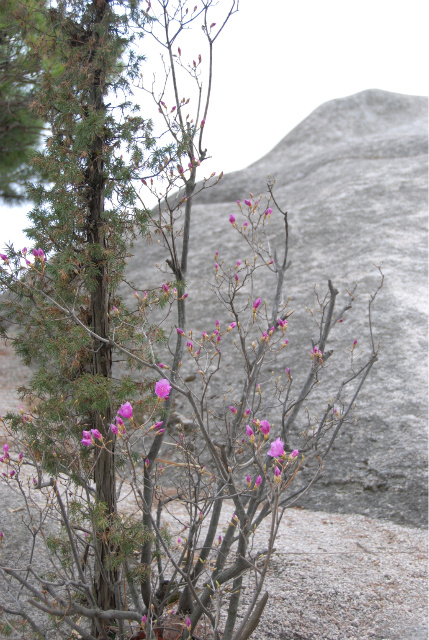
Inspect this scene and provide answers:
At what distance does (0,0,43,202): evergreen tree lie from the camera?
5.78 metres

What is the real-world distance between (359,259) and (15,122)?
4.87 metres

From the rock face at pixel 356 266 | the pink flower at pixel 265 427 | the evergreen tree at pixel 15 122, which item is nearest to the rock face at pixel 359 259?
the rock face at pixel 356 266

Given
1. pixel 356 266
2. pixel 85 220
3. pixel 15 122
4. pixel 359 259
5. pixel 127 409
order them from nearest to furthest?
pixel 127 409 → pixel 85 220 → pixel 15 122 → pixel 356 266 → pixel 359 259

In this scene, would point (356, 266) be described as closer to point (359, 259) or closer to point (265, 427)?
point (359, 259)

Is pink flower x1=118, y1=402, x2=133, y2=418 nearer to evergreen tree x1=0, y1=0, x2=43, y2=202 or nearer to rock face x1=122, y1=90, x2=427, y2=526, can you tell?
rock face x1=122, y1=90, x2=427, y2=526

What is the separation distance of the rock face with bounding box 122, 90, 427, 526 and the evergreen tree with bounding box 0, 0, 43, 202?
7.88 feet

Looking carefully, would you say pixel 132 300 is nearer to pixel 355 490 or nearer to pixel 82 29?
pixel 355 490

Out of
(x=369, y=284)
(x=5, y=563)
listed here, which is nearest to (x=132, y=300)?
(x=369, y=284)

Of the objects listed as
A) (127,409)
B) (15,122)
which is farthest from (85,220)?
(15,122)

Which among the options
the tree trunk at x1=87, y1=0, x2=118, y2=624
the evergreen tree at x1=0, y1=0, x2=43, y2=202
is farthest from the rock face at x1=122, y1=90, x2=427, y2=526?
the evergreen tree at x1=0, y1=0, x2=43, y2=202

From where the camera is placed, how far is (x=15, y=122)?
720cm

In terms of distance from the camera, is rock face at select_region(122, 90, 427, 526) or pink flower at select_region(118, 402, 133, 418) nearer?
pink flower at select_region(118, 402, 133, 418)

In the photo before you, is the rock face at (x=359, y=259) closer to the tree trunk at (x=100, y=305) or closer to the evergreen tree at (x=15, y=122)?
the tree trunk at (x=100, y=305)

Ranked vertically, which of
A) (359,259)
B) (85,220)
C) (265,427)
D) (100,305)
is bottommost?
(265,427)
